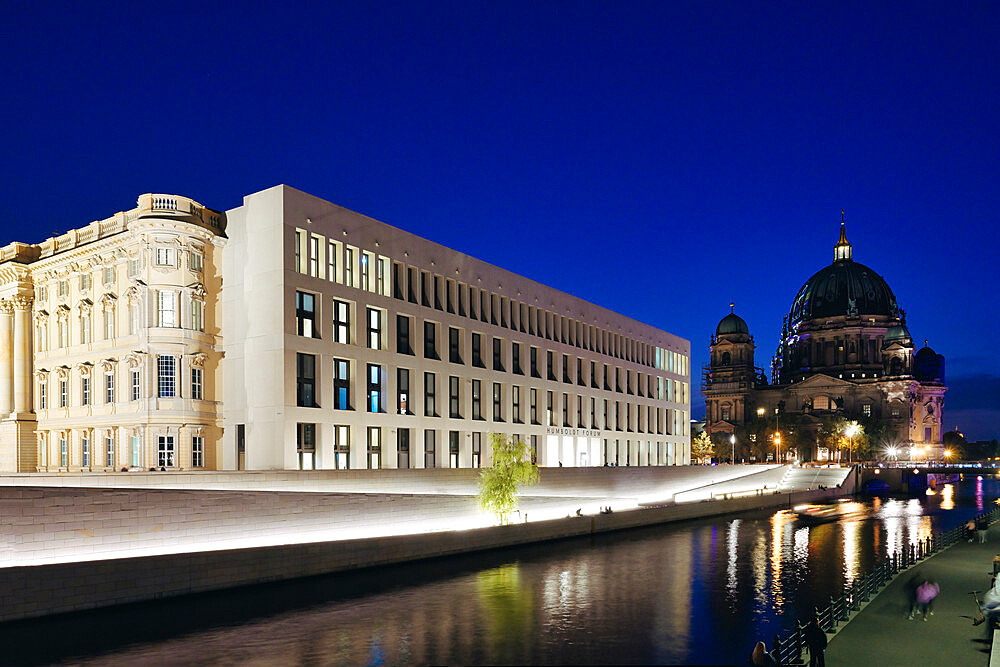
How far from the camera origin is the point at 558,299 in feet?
266

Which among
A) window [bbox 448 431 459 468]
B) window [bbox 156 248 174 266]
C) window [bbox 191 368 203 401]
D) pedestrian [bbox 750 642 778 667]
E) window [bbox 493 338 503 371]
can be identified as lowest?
pedestrian [bbox 750 642 778 667]

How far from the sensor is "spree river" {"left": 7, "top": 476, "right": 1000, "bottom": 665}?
23797 millimetres

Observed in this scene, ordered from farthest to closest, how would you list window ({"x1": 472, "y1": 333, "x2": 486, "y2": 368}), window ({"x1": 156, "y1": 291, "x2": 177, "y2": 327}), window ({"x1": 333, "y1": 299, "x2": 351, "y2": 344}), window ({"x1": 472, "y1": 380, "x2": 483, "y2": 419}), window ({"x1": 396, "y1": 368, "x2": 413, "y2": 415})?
window ({"x1": 472, "y1": 333, "x2": 486, "y2": 368}), window ({"x1": 472, "y1": 380, "x2": 483, "y2": 419}), window ({"x1": 396, "y1": 368, "x2": 413, "y2": 415}), window ({"x1": 333, "y1": 299, "x2": 351, "y2": 344}), window ({"x1": 156, "y1": 291, "x2": 177, "y2": 327})

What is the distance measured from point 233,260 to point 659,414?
60.8m

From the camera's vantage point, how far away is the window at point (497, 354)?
7069 cm

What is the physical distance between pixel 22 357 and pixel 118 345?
416 inches

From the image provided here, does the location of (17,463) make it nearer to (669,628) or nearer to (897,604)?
(669,628)

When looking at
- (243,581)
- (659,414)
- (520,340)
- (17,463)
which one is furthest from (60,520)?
(659,414)

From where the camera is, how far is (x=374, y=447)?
2251 inches

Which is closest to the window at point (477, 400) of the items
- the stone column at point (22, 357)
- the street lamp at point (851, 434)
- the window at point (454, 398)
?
the window at point (454, 398)

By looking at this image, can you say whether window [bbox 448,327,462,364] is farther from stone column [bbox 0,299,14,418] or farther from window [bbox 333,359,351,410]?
stone column [bbox 0,299,14,418]

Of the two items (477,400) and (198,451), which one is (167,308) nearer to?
(198,451)

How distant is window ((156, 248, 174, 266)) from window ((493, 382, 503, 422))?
28.3 meters

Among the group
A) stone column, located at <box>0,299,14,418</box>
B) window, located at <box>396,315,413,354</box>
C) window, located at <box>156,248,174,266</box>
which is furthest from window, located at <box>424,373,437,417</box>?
stone column, located at <box>0,299,14,418</box>
